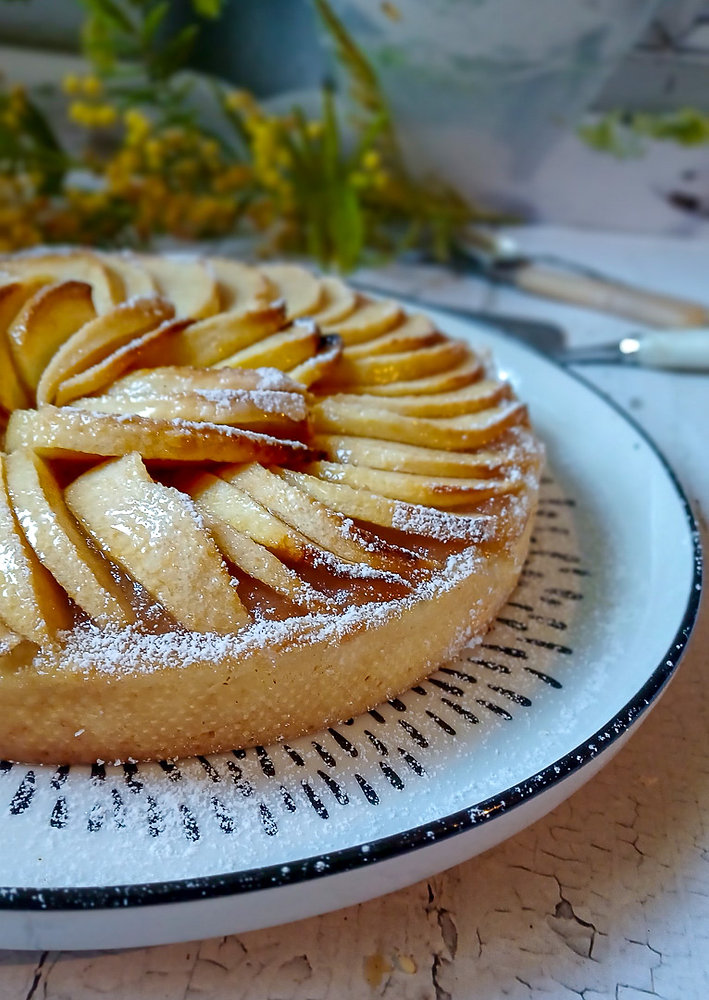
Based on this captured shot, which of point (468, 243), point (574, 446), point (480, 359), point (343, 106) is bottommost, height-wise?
point (574, 446)

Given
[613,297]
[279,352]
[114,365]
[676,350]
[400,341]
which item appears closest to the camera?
[114,365]

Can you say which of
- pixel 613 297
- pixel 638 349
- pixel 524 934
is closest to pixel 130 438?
pixel 524 934

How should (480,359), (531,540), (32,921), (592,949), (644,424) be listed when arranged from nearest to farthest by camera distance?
(32,921)
(592,949)
(531,540)
(480,359)
(644,424)

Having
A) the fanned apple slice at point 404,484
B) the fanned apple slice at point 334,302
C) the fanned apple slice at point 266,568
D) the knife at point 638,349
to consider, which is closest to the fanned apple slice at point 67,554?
the fanned apple slice at point 266,568

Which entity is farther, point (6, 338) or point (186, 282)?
point (186, 282)

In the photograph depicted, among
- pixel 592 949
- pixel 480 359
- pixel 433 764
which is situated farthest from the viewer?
pixel 480 359

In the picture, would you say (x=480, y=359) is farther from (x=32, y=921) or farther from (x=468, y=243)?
(x=468, y=243)

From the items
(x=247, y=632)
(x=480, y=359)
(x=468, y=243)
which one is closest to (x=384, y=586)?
(x=247, y=632)

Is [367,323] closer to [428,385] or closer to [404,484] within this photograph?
[428,385]
